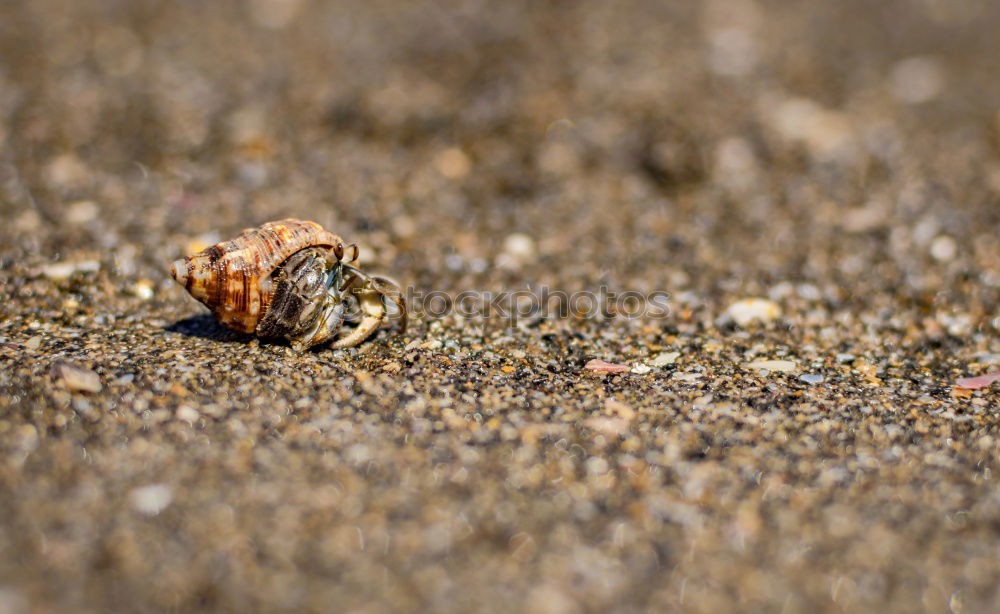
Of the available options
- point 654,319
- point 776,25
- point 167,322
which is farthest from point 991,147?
point 167,322

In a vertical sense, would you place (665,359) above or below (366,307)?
below

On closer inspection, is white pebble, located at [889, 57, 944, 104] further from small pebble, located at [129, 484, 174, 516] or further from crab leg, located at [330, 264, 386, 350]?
small pebble, located at [129, 484, 174, 516]

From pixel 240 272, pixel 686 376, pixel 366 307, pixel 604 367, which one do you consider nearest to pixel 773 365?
pixel 686 376

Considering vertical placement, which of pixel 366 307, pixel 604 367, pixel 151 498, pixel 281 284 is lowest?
pixel 151 498

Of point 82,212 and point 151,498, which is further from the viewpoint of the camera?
point 82,212

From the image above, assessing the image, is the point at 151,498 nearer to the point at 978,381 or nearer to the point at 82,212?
the point at 82,212

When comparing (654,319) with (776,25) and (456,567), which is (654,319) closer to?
(456,567)

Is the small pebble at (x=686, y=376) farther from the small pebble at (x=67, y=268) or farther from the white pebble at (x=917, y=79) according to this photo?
the white pebble at (x=917, y=79)
